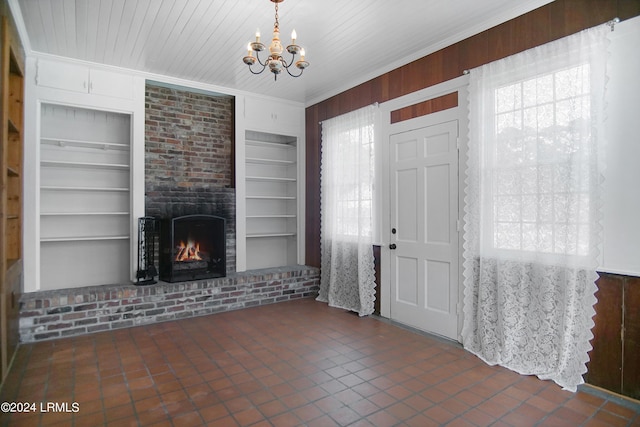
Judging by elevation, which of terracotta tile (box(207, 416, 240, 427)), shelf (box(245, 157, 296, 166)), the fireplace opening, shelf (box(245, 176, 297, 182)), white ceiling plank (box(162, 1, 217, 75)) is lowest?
terracotta tile (box(207, 416, 240, 427))

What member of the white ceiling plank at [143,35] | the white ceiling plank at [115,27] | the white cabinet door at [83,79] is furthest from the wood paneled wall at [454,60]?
the white ceiling plank at [115,27]

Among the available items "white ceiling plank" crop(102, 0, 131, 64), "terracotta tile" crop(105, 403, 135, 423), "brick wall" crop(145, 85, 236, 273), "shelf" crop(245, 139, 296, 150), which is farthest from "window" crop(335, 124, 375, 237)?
"terracotta tile" crop(105, 403, 135, 423)

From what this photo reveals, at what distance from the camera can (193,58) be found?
4.14 metres

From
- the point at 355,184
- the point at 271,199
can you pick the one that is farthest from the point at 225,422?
the point at 271,199

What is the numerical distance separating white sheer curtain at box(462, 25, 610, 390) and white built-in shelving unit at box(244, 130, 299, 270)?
10.5ft

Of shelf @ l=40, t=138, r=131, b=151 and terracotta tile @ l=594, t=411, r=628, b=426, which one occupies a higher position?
shelf @ l=40, t=138, r=131, b=151

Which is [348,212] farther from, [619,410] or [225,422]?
[619,410]

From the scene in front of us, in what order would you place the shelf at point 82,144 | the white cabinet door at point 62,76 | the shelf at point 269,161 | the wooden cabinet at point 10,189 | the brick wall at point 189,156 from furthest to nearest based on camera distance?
the shelf at point 269,161, the brick wall at point 189,156, the shelf at point 82,144, the white cabinet door at point 62,76, the wooden cabinet at point 10,189

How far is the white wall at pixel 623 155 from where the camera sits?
8.04 ft

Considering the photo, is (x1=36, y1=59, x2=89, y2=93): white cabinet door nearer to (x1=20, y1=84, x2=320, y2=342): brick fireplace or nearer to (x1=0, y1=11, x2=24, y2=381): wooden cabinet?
(x1=0, y1=11, x2=24, y2=381): wooden cabinet

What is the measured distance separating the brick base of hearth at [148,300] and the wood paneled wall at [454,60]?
27.0 inches

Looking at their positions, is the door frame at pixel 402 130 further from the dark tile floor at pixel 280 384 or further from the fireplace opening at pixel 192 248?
the fireplace opening at pixel 192 248

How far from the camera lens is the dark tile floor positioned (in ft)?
7.59

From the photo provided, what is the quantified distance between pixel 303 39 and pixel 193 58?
1375mm
